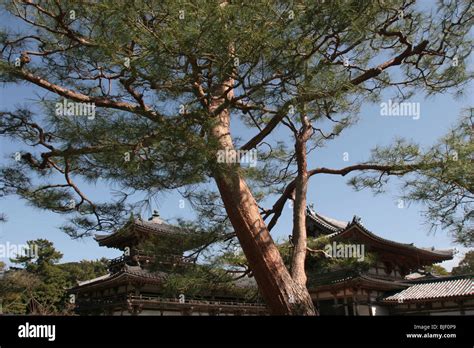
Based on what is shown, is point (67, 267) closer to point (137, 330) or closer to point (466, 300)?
point (466, 300)

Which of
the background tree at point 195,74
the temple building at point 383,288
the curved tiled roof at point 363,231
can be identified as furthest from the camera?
the curved tiled roof at point 363,231

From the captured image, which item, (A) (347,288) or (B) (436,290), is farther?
(A) (347,288)

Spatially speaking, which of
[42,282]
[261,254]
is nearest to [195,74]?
[261,254]

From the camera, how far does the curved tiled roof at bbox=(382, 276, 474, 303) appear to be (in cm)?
1022

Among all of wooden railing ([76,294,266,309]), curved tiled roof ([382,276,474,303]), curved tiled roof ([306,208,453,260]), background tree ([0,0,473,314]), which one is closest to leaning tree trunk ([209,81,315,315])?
background tree ([0,0,473,314])

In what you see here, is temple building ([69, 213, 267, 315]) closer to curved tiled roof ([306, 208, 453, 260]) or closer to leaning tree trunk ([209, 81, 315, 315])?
curved tiled roof ([306, 208, 453, 260])

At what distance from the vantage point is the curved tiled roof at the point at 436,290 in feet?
33.5

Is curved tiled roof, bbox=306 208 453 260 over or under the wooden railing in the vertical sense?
over

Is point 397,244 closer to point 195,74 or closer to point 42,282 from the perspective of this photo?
point 195,74

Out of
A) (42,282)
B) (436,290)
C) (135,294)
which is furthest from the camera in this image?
(42,282)

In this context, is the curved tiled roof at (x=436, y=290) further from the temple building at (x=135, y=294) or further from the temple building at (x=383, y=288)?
the temple building at (x=135, y=294)

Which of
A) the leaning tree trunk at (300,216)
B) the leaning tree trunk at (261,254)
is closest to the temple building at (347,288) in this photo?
the leaning tree trunk at (300,216)

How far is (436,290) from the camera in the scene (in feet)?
35.9

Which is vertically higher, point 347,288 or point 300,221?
point 300,221
